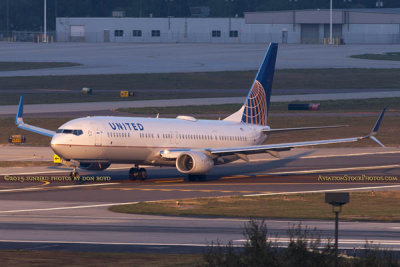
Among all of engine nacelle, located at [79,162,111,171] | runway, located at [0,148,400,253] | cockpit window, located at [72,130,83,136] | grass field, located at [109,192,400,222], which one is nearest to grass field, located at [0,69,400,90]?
runway, located at [0,148,400,253]

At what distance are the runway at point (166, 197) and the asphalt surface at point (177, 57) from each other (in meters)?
79.6

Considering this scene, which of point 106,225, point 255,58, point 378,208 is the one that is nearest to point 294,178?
point 378,208

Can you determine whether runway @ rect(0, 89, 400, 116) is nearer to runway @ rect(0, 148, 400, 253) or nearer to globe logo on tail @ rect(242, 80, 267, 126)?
runway @ rect(0, 148, 400, 253)

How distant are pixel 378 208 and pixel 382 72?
11126cm

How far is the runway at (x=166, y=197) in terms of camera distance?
3466 cm

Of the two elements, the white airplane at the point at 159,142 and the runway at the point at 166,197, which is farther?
the white airplane at the point at 159,142

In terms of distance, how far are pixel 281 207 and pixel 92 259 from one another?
18.6m

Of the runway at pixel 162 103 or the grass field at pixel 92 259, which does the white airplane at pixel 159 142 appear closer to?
the grass field at pixel 92 259

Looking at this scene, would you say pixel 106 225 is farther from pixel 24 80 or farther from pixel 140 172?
pixel 24 80

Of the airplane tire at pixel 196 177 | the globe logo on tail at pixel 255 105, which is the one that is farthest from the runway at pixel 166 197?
the globe logo on tail at pixel 255 105

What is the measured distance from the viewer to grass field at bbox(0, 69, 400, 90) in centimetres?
13600

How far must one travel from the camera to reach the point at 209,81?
470 ft

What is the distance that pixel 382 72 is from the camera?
155 meters

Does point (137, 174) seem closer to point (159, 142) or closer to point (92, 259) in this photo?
point (159, 142)
